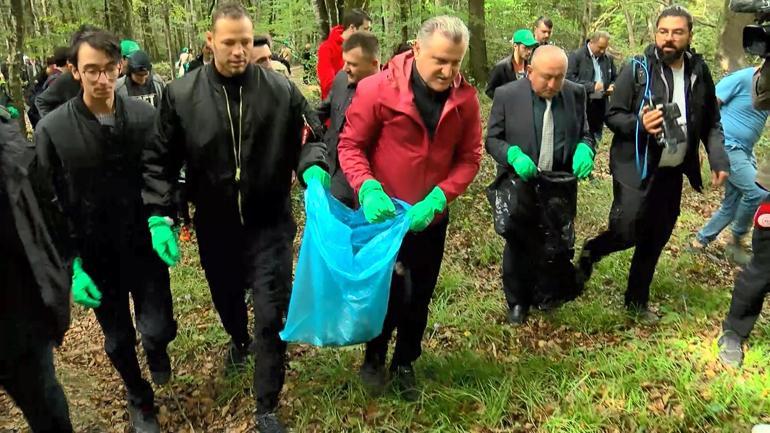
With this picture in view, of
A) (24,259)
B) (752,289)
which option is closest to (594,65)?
(752,289)

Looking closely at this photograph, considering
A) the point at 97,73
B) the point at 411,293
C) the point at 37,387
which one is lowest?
the point at 411,293

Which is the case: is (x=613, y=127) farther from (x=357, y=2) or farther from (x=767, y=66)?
(x=357, y=2)

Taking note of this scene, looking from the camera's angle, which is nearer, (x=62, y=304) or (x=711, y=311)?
(x=62, y=304)

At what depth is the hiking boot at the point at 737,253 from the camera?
229 inches

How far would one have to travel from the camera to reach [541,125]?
3.96 meters

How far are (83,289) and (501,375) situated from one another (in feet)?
8.41

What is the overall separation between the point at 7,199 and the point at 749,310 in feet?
13.7

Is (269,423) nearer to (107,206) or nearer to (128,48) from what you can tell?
(107,206)

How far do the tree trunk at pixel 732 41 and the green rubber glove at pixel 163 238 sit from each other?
11242 millimetres

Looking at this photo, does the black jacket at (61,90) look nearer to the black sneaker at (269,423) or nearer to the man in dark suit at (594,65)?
the black sneaker at (269,423)

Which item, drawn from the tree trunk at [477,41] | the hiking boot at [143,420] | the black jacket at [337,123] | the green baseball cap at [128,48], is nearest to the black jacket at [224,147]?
the black jacket at [337,123]

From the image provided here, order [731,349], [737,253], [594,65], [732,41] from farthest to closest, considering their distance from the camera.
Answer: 1. [732,41]
2. [594,65]
3. [737,253]
4. [731,349]

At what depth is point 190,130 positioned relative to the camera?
311 cm

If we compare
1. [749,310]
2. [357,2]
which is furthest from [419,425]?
[357,2]
